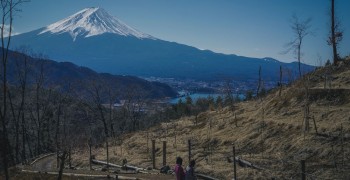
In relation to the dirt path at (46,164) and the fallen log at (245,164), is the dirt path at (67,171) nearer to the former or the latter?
the dirt path at (46,164)

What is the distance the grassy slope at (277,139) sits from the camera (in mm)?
24781

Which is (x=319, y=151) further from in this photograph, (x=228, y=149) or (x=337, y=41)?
(x=337, y=41)

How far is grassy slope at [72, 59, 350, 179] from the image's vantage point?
24781 millimetres

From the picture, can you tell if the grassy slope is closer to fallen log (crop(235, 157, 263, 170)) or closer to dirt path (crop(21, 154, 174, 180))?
fallen log (crop(235, 157, 263, 170))

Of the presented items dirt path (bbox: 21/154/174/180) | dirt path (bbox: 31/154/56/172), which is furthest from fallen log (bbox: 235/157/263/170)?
dirt path (bbox: 31/154/56/172)

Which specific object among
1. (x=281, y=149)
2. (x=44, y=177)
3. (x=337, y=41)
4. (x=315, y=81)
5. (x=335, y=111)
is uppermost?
(x=337, y=41)

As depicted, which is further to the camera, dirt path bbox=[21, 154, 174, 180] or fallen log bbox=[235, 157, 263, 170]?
dirt path bbox=[21, 154, 174, 180]

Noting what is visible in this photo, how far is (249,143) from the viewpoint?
32.2m

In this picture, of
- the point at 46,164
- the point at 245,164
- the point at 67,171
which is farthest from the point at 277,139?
the point at 46,164

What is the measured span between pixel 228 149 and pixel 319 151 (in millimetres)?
8250

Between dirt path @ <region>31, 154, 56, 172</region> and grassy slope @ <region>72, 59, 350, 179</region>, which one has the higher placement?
grassy slope @ <region>72, 59, 350, 179</region>

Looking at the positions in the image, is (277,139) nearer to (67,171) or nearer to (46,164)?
(67,171)

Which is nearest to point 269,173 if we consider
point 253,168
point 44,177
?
point 253,168

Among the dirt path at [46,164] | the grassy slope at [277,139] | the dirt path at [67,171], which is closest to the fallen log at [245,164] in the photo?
the grassy slope at [277,139]
